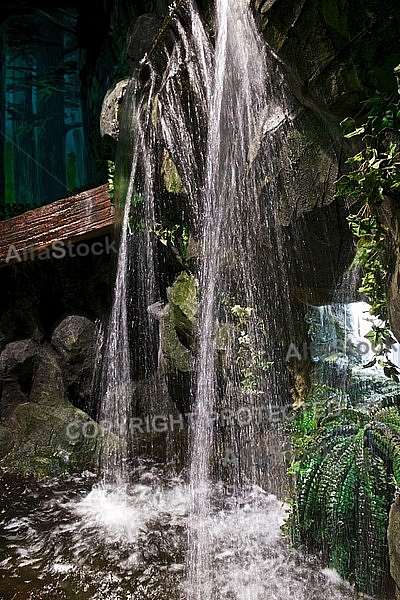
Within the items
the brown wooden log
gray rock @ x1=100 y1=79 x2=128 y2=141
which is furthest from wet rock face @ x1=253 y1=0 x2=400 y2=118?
the brown wooden log

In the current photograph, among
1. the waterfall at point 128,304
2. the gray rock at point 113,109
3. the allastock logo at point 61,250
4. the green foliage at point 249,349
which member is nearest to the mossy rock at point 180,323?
the waterfall at point 128,304

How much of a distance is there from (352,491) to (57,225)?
4.44 m

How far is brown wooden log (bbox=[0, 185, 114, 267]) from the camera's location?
5.71m

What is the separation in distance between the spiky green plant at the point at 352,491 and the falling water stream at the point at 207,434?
0.51 ft

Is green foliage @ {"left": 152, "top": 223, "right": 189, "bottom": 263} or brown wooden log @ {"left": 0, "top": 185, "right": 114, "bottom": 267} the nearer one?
green foliage @ {"left": 152, "top": 223, "right": 189, "bottom": 263}

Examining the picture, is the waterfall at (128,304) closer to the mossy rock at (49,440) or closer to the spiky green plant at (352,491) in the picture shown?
the mossy rock at (49,440)

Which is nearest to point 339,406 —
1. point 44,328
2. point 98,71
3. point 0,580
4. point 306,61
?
point 306,61

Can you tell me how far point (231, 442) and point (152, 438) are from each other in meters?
1.37

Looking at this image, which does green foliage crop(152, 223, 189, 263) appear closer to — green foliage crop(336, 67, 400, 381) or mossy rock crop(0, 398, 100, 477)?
mossy rock crop(0, 398, 100, 477)

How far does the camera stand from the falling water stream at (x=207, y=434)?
3041mm

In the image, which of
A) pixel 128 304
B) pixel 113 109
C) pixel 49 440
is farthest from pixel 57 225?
pixel 49 440

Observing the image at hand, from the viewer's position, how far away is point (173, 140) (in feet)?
14.6

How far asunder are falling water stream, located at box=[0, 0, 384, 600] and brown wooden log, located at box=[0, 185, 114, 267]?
20.3 inches

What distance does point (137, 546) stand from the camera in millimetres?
3422
